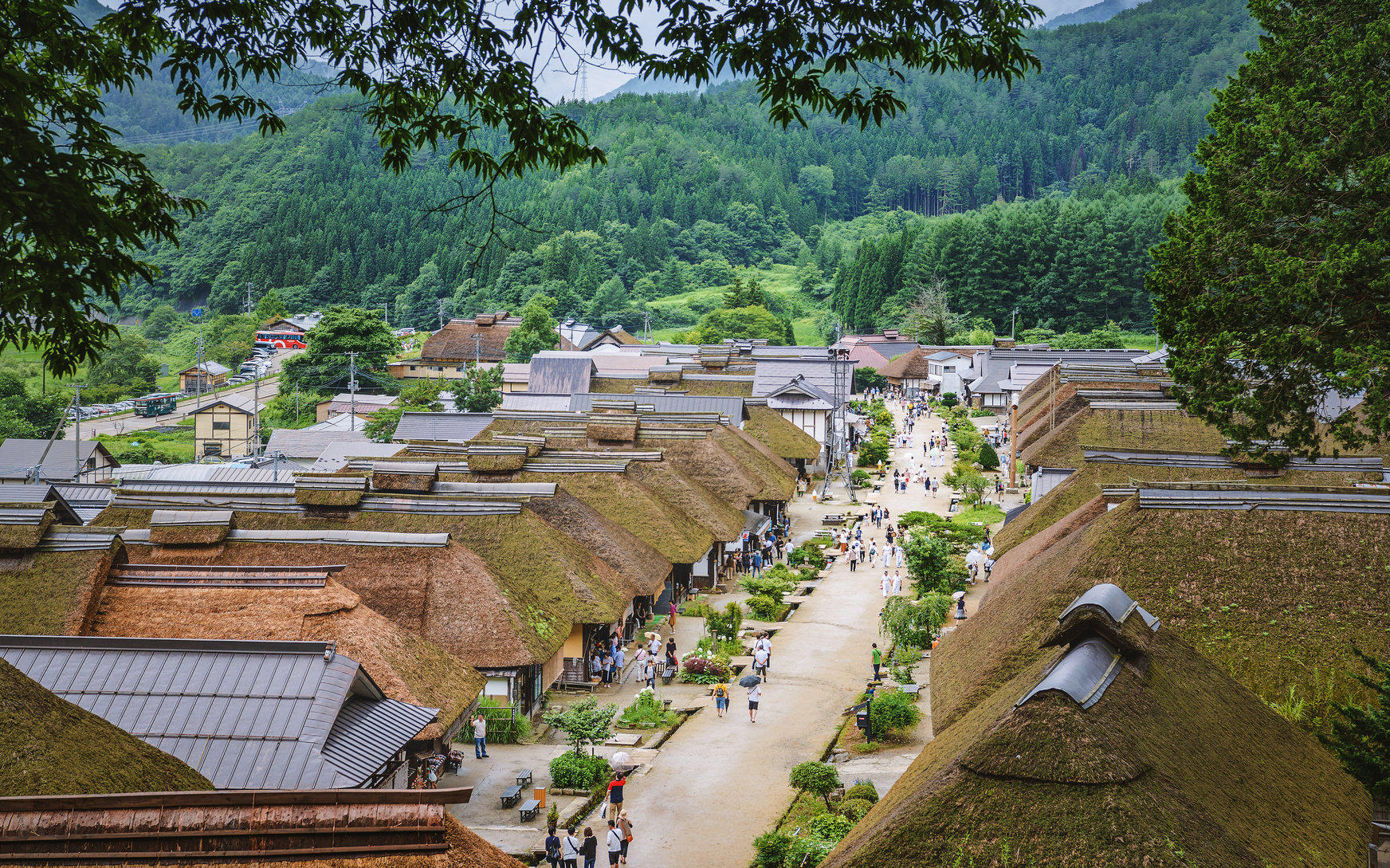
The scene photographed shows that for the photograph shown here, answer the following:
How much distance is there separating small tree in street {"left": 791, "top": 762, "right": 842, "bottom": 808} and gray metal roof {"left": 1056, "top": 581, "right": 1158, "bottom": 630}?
7.73m

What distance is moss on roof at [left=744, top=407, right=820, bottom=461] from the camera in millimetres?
49688

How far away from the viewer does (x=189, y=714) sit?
Result: 1199 centimetres

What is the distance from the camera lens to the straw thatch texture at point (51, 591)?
1714 centimetres

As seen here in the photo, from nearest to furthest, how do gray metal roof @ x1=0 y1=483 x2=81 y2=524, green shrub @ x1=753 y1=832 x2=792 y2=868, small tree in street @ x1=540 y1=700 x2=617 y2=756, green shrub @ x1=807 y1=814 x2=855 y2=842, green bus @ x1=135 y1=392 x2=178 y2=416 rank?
green shrub @ x1=753 y1=832 x2=792 y2=868, green shrub @ x1=807 y1=814 x2=855 y2=842, small tree in street @ x1=540 y1=700 x2=617 y2=756, gray metal roof @ x1=0 y1=483 x2=81 y2=524, green bus @ x1=135 y1=392 x2=178 y2=416

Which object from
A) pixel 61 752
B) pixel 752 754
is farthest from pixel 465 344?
pixel 61 752

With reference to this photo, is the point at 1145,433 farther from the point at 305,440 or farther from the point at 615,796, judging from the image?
the point at 305,440

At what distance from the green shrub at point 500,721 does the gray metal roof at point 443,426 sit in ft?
78.8

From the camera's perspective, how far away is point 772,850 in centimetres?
1450

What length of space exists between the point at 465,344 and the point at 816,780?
87754 millimetres

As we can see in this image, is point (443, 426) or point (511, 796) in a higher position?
point (443, 426)

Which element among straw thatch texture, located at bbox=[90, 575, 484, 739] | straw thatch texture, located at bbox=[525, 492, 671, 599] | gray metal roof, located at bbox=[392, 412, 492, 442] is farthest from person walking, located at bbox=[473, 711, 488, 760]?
gray metal roof, located at bbox=[392, 412, 492, 442]

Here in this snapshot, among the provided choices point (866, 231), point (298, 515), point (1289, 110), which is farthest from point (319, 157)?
point (1289, 110)

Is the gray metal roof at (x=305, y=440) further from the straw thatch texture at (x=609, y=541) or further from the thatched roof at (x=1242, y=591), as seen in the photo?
the thatched roof at (x=1242, y=591)

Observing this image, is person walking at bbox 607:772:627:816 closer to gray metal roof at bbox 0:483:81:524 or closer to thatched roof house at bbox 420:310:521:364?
gray metal roof at bbox 0:483:81:524
